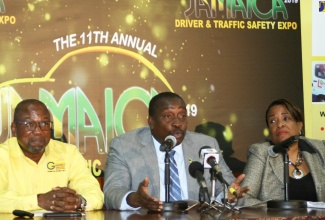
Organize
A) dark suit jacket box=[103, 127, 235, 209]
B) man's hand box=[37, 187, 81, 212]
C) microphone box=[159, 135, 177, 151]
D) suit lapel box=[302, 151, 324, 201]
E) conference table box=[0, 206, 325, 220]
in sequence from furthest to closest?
suit lapel box=[302, 151, 324, 201]
dark suit jacket box=[103, 127, 235, 209]
man's hand box=[37, 187, 81, 212]
microphone box=[159, 135, 177, 151]
conference table box=[0, 206, 325, 220]

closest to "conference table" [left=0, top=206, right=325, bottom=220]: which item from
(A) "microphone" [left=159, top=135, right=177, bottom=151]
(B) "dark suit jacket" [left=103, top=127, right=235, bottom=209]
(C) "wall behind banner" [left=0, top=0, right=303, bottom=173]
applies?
(A) "microphone" [left=159, top=135, right=177, bottom=151]

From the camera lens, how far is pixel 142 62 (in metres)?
6.42

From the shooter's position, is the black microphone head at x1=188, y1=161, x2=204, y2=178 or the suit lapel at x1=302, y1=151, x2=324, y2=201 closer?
the black microphone head at x1=188, y1=161, x2=204, y2=178

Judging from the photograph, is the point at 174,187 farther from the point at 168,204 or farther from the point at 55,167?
the point at 55,167

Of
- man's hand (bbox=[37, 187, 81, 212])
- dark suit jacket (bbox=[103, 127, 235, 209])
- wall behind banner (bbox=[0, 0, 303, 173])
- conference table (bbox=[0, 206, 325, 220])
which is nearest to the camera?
conference table (bbox=[0, 206, 325, 220])

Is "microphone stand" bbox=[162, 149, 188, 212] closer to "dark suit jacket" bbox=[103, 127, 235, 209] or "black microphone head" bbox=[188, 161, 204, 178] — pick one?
"black microphone head" bbox=[188, 161, 204, 178]

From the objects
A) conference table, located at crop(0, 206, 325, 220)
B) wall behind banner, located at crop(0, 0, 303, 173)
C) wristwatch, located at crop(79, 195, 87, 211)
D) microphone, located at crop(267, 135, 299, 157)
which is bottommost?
conference table, located at crop(0, 206, 325, 220)

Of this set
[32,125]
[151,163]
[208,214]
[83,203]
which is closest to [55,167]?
[32,125]

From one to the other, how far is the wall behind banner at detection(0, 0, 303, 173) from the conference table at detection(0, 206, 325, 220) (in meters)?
1.53

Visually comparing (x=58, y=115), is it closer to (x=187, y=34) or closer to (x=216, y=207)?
(x=187, y=34)

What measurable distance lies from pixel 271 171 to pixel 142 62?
1529mm

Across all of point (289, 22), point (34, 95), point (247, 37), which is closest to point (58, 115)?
point (34, 95)

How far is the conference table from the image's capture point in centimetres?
434

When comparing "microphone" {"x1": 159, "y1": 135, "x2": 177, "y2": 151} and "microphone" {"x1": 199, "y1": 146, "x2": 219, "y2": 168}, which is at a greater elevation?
"microphone" {"x1": 159, "y1": 135, "x2": 177, "y2": 151}
